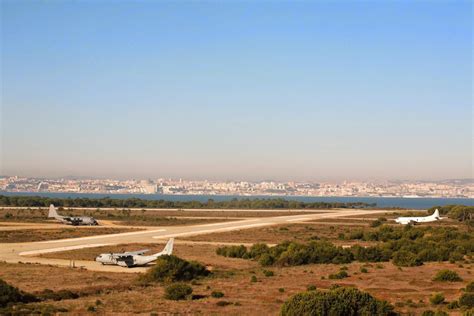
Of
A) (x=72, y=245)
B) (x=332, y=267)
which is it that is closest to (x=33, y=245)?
(x=72, y=245)

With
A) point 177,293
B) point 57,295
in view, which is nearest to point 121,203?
point 57,295

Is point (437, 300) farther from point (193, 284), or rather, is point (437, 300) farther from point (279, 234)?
point (279, 234)

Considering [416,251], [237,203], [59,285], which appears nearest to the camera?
[59,285]

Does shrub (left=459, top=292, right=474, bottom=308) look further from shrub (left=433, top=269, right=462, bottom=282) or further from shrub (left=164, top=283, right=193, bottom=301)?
shrub (left=164, top=283, right=193, bottom=301)

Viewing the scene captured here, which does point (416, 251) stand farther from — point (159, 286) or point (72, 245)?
point (72, 245)

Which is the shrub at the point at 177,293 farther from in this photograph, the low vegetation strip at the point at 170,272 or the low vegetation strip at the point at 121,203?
the low vegetation strip at the point at 121,203
